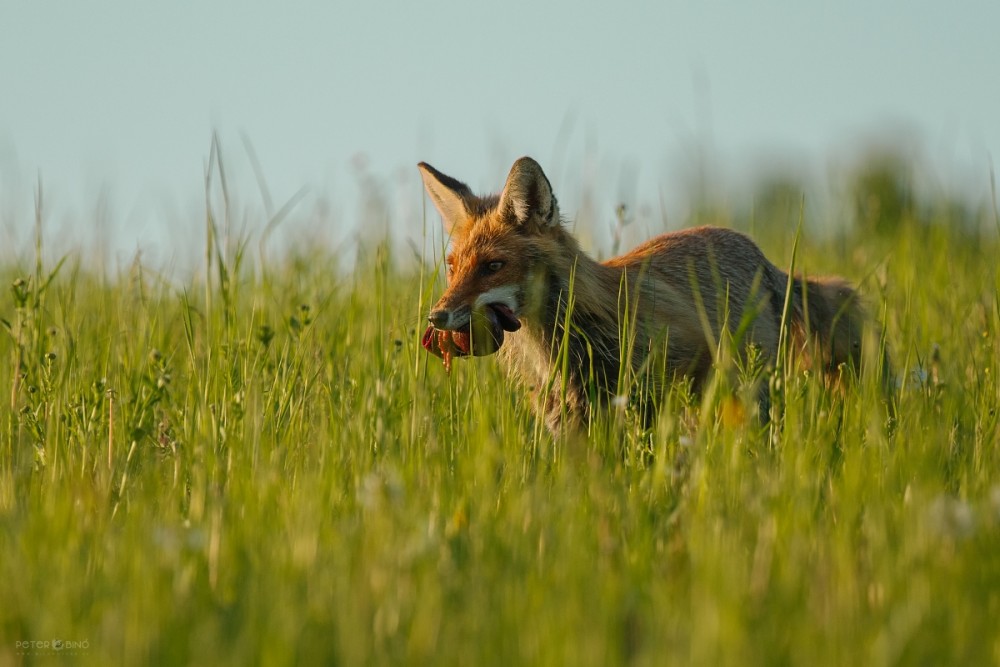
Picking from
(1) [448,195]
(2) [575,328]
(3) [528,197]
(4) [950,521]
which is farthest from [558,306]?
(4) [950,521]

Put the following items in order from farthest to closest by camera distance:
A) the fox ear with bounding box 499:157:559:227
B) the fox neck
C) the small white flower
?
1. the fox neck
2. the fox ear with bounding box 499:157:559:227
3. the small white flower

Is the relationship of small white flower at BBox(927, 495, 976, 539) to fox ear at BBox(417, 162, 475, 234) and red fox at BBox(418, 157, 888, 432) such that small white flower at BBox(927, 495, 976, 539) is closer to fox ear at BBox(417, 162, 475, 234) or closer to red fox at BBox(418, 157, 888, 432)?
red fox at BBox(418, 157, 888, 432)

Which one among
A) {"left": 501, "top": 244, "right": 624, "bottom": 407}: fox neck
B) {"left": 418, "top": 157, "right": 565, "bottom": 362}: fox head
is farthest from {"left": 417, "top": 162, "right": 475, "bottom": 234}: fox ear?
{"left": 501, "top": 244, "right": 624, "bottom": 407}: fox neck

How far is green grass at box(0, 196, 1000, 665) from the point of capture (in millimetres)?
2568

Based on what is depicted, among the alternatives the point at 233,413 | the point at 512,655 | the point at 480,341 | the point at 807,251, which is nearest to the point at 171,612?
the point at 512,655

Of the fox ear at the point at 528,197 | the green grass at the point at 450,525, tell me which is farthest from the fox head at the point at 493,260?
the green grass at the point at 450,525

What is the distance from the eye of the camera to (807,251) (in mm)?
8672

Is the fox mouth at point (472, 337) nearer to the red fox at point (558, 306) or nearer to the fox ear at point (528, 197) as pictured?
the red fox at point (558, 306)

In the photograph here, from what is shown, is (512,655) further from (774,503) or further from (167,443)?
(167,443)

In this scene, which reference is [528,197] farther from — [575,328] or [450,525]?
[450,525]

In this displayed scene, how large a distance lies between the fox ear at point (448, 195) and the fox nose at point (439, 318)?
1072mm

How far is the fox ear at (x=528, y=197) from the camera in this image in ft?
18.0

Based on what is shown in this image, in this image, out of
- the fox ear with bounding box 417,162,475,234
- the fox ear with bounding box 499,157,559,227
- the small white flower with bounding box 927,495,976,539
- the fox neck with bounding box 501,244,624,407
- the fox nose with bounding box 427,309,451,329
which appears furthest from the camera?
the fox ear with bounding box 417,162,475,234

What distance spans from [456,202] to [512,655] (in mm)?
3816
